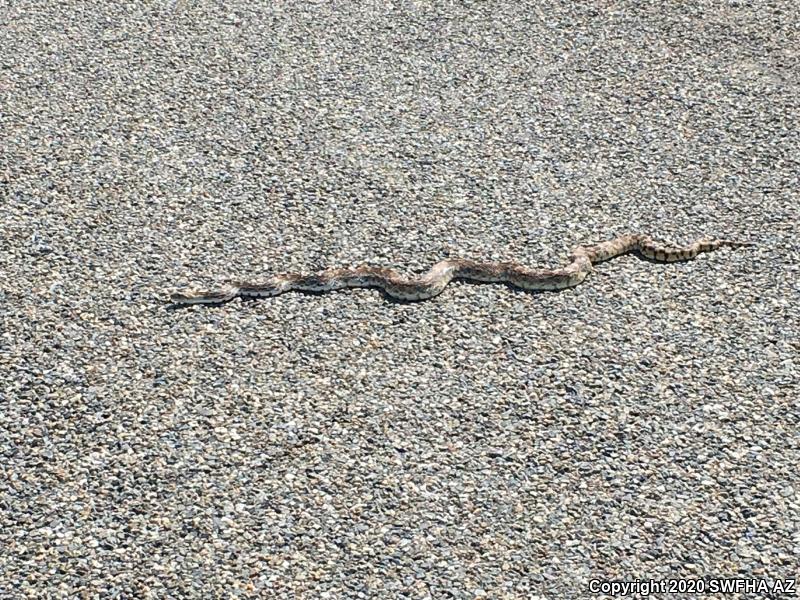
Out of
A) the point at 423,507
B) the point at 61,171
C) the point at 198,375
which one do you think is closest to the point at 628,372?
the point at 423,507

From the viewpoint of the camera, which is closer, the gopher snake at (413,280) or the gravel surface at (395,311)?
the gravel surface at (395,311)

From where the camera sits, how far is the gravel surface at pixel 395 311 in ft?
18.5

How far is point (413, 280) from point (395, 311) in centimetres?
26

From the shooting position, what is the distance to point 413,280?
757 cm

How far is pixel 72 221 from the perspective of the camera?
27.4 ft

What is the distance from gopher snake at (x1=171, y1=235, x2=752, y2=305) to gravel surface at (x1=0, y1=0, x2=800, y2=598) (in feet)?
0.29

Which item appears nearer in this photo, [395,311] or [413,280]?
[395,311]

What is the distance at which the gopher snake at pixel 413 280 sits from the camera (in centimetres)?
753

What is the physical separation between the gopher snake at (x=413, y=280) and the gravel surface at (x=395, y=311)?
0.09 metres

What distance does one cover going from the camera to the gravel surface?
222 inches

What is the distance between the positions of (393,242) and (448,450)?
228 cm

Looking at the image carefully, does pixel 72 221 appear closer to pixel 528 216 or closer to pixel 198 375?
pixel 198 375

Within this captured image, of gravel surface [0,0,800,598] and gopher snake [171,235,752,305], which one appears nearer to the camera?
gravel surface [0,0,800,598]

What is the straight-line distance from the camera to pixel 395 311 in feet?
24.4
